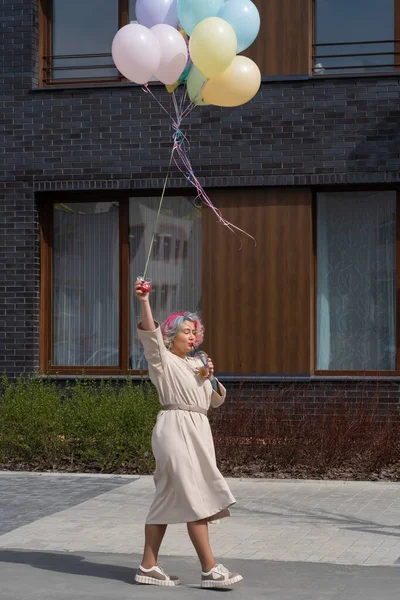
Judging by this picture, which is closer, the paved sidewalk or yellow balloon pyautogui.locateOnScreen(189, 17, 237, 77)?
the paved sidewalk

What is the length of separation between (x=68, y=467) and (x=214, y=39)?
6357mm

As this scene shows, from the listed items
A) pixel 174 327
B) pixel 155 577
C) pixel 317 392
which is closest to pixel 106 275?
pixel 317 392

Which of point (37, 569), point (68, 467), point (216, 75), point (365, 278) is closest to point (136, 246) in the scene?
point (365, 278)

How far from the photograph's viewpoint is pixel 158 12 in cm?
1031

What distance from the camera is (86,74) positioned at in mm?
17484

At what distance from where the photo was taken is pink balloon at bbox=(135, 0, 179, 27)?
10.3m

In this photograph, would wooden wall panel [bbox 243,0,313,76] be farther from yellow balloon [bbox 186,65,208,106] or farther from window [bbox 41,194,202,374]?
yellow balloon [bbox 186,65,208,106]

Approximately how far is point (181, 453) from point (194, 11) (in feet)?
12.0

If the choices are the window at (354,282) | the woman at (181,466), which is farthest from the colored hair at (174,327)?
the window at (354,282)

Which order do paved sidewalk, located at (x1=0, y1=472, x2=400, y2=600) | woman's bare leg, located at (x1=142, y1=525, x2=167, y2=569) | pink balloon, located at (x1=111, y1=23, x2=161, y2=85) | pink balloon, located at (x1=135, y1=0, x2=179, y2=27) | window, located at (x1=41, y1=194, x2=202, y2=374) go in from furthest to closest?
window, located at (x1=41, y1=194, x2=202, y2=374) < pink balloon, located at (x1=135, y1=0, x2=179, y2=27) < pink balloon, located at (x1=111, y1=23, x2=161, y2=85) < woman's bare leg, located at (x1=142, y1=525, x2=167, y2=569) < paved sidewalk, located at (x1=0, y1=472, x2=400, y2=600)

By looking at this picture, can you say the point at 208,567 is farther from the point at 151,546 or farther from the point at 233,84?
the point at 233,84

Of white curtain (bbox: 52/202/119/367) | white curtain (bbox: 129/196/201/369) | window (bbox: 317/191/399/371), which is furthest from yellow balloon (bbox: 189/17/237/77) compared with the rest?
white curtain (bbox: 52/202/119/367)

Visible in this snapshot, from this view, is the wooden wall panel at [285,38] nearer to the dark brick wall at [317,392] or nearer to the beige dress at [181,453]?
the dark brick wall at [317,392]

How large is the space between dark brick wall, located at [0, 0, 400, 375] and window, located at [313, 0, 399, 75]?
0.37 m
